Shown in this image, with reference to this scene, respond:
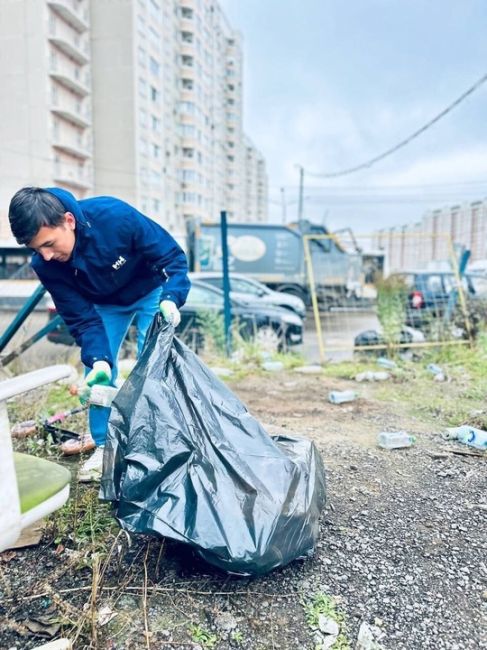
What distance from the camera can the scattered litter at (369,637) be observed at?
3.32 feet

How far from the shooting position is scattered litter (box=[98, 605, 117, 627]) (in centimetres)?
106

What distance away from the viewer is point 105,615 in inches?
42.5

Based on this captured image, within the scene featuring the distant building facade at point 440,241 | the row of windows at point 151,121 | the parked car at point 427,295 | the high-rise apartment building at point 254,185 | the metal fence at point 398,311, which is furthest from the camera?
the high-rise apartment building at point 254,185

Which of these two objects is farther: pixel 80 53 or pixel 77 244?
pixel 80 53

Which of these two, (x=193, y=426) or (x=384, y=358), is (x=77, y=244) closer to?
(x=193, y=426)

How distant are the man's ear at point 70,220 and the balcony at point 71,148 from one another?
21.4 meters

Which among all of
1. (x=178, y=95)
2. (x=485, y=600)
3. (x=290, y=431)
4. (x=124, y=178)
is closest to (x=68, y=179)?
(x=124, y=178)

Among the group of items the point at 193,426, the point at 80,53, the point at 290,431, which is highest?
the point at 80,53

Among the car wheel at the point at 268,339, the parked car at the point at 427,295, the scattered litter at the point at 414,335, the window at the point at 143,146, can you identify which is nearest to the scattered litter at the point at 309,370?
the car wheel at the point at 268,339

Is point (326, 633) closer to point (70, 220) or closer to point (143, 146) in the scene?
point (70, 220)

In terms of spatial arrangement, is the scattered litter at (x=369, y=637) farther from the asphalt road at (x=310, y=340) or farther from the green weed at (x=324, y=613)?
the asphalt road at (x=310, y=340)

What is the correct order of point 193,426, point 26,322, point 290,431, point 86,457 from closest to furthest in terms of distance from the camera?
point 193,426 → point 86,457 → point 290,431 → point 26,322

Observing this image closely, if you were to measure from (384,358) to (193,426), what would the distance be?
3613 millimetres

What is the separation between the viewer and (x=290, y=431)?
97.7 inches
